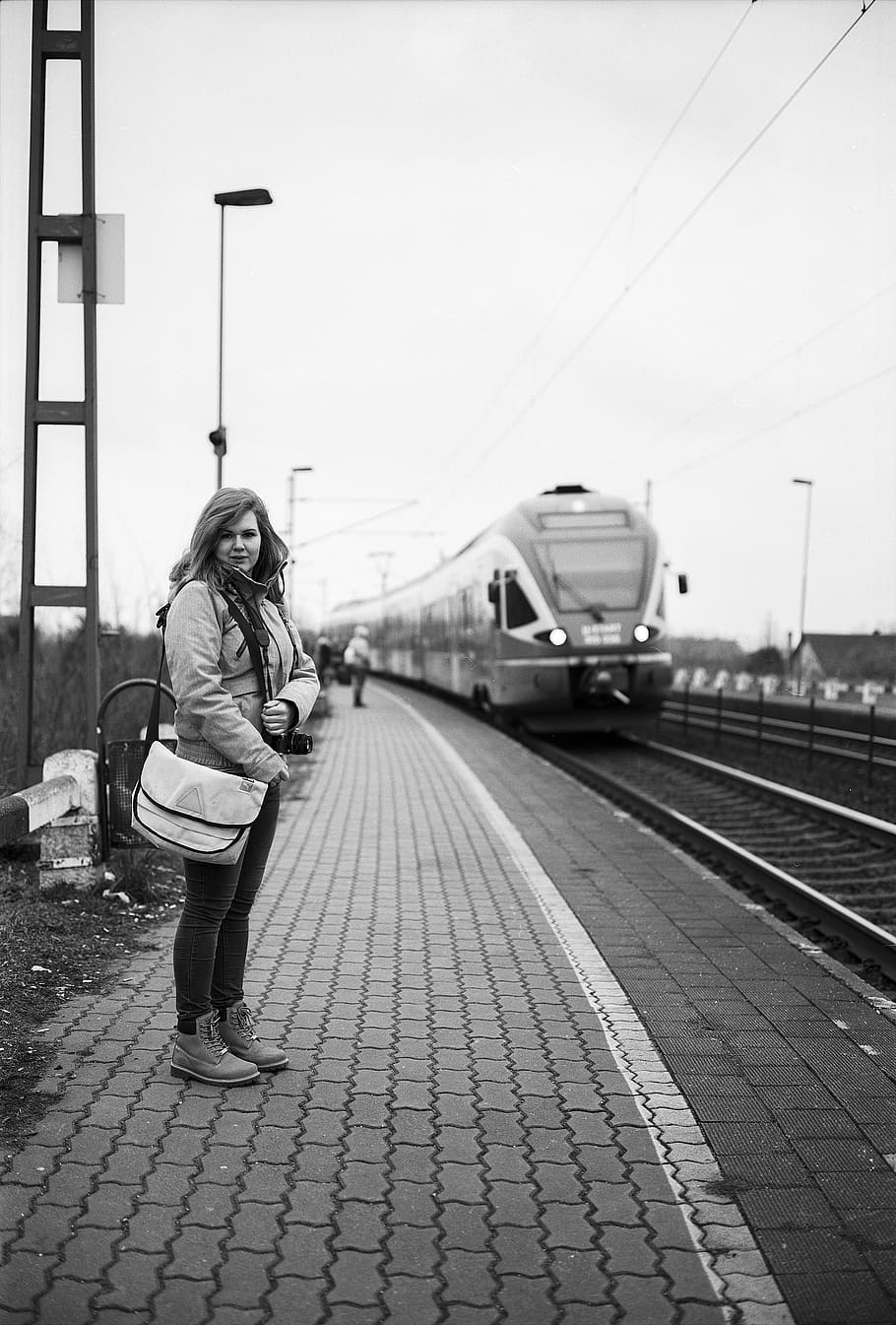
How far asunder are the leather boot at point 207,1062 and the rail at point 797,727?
1193cm

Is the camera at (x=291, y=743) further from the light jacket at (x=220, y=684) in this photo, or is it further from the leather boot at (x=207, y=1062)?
the leather boot at (x=207, y=1062)

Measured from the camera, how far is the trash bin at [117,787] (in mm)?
6492

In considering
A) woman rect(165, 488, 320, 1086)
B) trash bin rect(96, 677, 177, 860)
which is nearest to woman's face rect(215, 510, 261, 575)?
woman rect(165, 488, 320, 1086)

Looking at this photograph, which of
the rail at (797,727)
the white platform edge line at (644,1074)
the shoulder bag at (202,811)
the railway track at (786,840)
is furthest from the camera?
the rail at (797,727)

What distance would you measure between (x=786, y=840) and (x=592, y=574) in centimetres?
762

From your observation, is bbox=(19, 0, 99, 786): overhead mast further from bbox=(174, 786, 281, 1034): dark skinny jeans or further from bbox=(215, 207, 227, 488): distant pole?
bbox=(215, 207, 227, 488): distant pole

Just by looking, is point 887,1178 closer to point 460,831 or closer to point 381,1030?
point 381,1030

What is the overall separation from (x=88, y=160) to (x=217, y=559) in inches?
151

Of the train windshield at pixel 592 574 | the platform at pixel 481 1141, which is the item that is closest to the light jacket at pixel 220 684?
the platform at pixel 481 1141

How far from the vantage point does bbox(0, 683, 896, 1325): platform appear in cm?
283

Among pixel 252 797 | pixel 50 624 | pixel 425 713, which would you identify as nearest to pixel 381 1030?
pixel 252 797

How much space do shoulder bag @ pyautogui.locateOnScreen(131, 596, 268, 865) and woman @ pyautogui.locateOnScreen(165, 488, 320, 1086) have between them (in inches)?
3.1

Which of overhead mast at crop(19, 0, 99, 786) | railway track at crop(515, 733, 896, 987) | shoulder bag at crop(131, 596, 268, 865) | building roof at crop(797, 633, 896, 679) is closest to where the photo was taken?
shoulder bag at crop(131, 596, 268, 865)

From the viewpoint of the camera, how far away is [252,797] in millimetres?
4047
